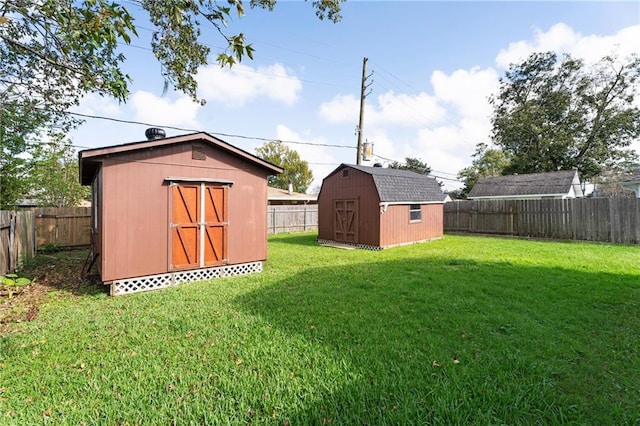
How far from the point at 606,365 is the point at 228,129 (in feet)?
44.3

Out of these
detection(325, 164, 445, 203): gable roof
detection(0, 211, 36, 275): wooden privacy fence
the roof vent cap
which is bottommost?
detection(0, 211, 36, 275): wooden privacy fence

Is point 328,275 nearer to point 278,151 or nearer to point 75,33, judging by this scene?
point 75,33

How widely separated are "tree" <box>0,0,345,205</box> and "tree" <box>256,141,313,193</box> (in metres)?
25.7

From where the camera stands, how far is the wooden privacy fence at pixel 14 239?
6.42m

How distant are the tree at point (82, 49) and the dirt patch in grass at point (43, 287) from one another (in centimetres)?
360

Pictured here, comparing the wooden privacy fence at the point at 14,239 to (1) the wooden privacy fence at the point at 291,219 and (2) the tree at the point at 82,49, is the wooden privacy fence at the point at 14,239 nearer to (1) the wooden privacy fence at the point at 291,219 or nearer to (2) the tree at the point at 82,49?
(2) the tree at the point at 82,49

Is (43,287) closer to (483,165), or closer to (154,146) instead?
(154,146)

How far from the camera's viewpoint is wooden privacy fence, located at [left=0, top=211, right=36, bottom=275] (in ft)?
21.1

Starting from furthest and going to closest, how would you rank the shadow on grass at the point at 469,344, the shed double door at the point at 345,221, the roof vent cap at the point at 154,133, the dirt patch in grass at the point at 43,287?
the shed double door at the point at 345,221 < the roof vent cap at the point at 154,133 < the dirt patch in grass at the point at 43,287 < the shadow on grass at the point at 469,344

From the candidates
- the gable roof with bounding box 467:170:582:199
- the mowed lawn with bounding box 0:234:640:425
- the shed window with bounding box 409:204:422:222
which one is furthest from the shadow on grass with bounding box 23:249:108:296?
the gable roof with bounding box 467:170:582:199

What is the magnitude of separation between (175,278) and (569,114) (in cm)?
2997

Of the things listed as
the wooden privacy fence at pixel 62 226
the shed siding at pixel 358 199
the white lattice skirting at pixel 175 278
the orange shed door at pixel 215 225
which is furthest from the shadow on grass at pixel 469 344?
the wooden privacy fence at pixel 62 226

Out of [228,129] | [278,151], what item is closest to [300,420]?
[228,129]

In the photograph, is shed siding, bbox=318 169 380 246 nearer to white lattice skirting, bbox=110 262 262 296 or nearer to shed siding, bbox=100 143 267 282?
white lattice skirting, bbox=110 262 262 296
